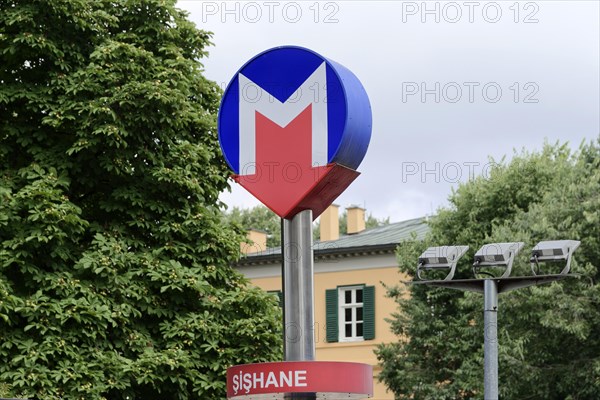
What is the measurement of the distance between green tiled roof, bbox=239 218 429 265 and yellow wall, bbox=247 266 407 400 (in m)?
0.92

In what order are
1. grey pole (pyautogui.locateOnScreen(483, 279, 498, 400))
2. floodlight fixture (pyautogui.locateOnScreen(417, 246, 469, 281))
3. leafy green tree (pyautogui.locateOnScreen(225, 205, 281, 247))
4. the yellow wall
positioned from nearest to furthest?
grey pole (pyautogui.locateOnScreen(483, 279, 498, 400))
floodlight fixture (pyautogui.locateOnScreen(417, 246, 469, 281))
the yellow wall
leafy green tree (pyautogui.locateOnScreen(225, 205, 281, 247))

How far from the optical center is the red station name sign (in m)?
10.4

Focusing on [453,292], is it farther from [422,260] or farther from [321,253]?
[422,260]

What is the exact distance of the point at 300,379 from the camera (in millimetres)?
10367

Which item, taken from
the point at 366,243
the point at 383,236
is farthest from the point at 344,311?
the point at 383,236

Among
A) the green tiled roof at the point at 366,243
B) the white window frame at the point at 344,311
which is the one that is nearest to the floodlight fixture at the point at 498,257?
the green tiled roof at the point at 366,243

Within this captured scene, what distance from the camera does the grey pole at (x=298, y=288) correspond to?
10.7m

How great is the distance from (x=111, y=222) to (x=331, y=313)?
1188 inches

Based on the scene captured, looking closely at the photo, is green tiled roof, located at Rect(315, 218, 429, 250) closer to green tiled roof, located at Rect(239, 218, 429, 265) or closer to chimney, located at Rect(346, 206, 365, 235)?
green tiled roof, located at Rect(239, 218, 429, 265)

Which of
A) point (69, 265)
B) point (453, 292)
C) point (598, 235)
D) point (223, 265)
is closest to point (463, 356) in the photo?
point (453, 292)

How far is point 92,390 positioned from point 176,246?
3.34 metres

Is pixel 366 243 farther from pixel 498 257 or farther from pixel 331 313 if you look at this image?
pixel 498 257

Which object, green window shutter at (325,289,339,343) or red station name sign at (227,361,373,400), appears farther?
green window shutter at (325,289,339,343)

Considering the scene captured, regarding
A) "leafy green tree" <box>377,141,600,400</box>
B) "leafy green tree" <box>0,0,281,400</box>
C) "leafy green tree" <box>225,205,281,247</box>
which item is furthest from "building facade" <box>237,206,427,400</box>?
"leafy green tree" <box>0,0,281,400</box>
